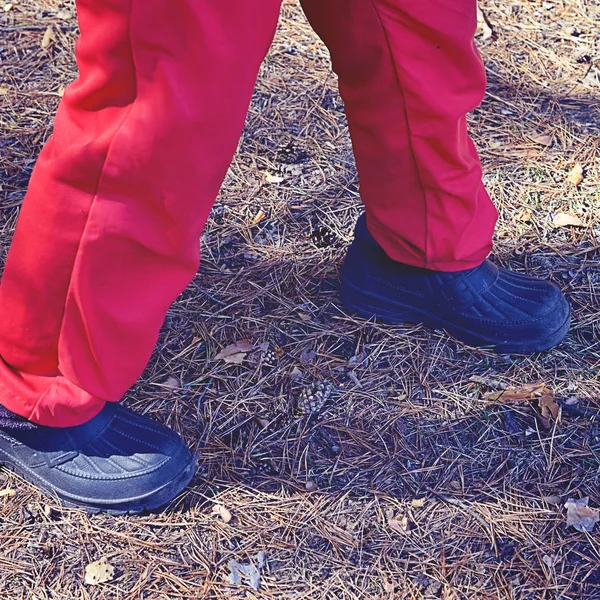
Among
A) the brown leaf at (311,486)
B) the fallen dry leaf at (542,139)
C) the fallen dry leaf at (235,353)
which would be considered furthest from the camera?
the fallen dry leaf at (542,139)

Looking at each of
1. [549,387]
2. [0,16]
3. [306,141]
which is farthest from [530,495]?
[0,16]

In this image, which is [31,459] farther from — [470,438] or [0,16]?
[0,16]

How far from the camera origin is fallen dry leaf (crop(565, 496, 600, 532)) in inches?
64.4

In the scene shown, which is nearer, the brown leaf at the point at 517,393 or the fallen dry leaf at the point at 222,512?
the fallen dry leaf at the point at 222,512

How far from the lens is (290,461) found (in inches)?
69.6

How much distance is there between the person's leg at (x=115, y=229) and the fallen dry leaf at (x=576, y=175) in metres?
1.54

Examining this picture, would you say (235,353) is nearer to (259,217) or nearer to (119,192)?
(259,217)

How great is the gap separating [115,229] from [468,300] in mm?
1007

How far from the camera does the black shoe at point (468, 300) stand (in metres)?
1.93

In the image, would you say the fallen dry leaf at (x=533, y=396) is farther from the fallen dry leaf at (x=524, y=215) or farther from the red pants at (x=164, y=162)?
the fallen dry leaf at (x=524, y=215)

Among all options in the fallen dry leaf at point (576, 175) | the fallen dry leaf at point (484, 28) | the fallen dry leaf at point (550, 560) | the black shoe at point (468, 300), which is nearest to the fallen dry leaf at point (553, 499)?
the fallen dry leaf at point (550, 560)

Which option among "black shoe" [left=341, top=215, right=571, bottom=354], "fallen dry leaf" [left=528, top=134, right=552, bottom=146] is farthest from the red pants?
"fallen dry leaf" [left=528, top=134, right=552, bottom=146]

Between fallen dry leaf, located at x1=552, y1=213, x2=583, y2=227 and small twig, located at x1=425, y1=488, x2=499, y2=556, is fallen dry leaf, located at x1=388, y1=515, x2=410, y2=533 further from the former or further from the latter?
fallen dry leaf, located at x1=552, y1=213, x2=583, y2=227

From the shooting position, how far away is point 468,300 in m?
1.93
